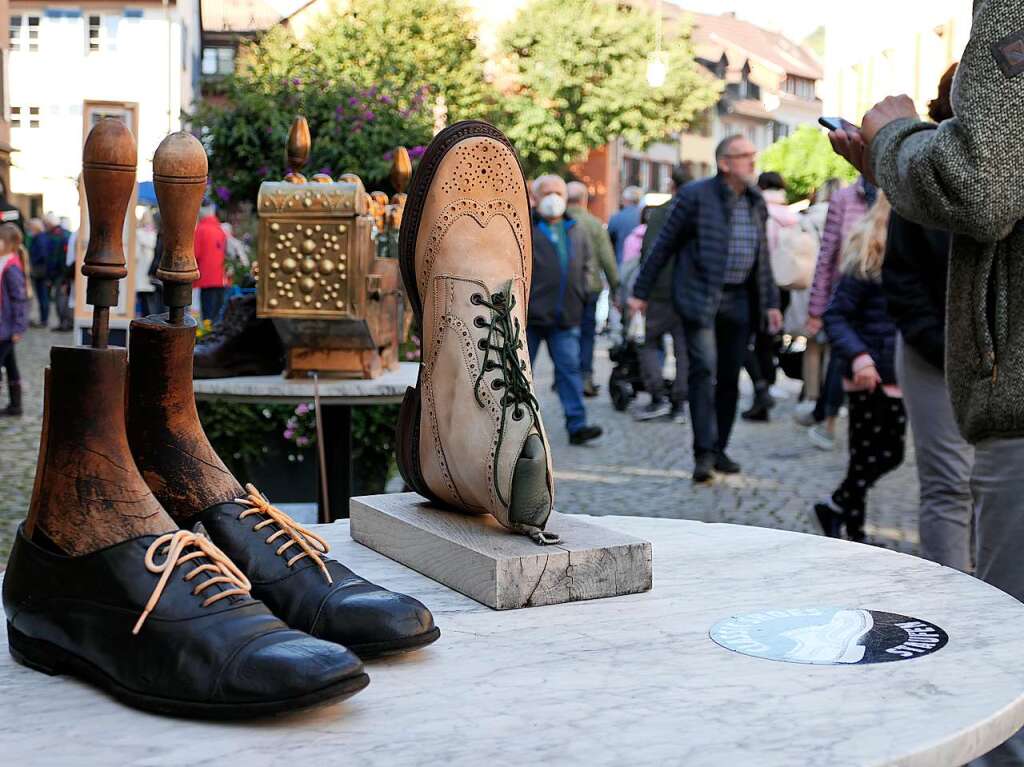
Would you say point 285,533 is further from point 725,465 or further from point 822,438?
point 822,438

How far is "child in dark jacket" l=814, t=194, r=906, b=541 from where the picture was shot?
5.01 m

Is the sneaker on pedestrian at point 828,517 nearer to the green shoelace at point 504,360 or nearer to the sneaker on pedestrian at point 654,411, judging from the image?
the green shoelace at point 504,360

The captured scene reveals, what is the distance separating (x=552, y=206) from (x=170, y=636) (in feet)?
27.4

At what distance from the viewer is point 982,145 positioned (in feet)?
5.87

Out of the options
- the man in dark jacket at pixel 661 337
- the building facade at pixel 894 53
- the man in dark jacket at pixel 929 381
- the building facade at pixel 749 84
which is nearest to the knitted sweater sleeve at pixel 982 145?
the man in dark jacket at pixel 929 381

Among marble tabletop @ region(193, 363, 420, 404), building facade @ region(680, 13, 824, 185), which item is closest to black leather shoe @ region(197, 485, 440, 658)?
marble tabletop @ region(193, 363, 420, 404)

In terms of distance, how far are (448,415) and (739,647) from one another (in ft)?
1.63

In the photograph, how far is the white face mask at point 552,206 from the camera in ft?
30.7

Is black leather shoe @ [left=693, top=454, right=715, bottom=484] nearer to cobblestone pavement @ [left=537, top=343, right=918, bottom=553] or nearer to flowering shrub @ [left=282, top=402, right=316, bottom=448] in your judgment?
cobblestone pavement @ [left=537, top=343, right=918, bottom=553]

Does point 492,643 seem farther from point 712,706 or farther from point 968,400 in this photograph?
point 968,400

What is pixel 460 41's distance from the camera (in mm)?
35938

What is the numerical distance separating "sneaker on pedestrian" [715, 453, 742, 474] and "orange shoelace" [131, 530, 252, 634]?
6525mm

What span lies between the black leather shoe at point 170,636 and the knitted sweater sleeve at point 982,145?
1.14 metres

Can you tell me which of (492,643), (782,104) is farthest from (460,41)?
(782,104)
